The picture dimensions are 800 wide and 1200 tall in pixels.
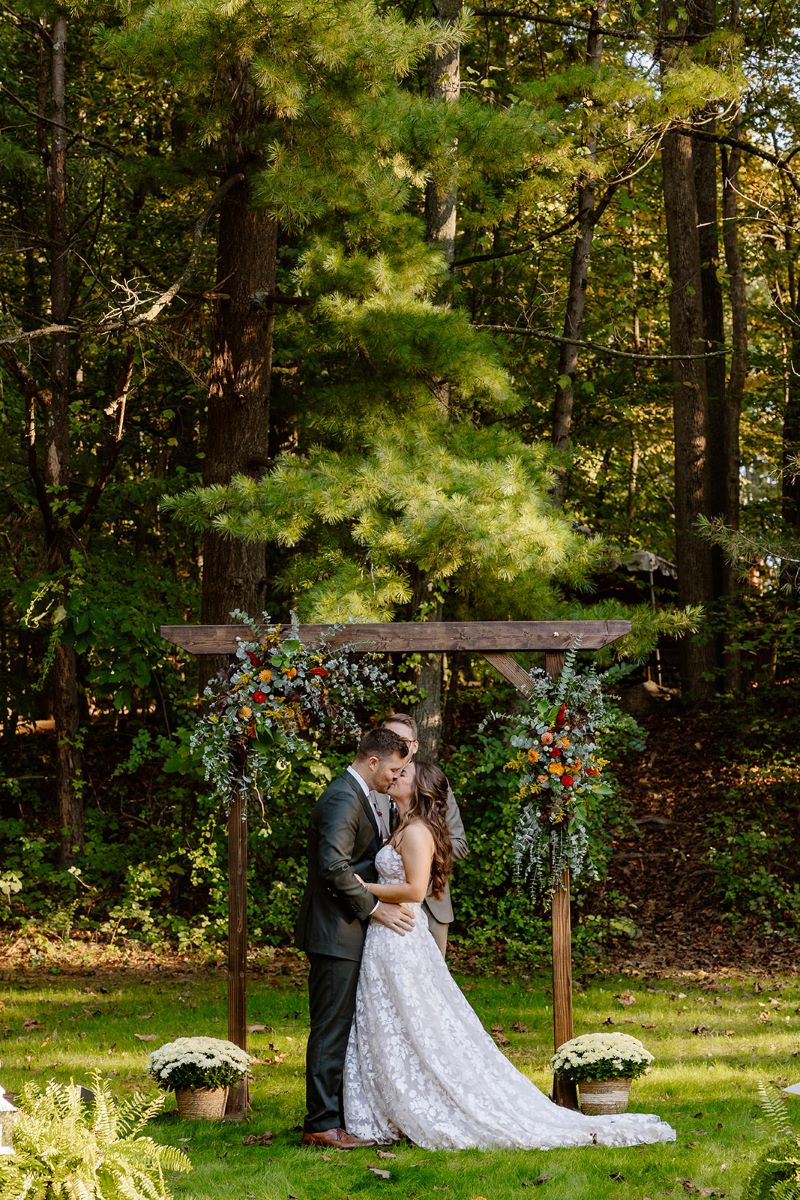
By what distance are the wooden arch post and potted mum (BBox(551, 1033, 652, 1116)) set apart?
42 centimetres

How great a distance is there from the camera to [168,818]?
39.8 ft

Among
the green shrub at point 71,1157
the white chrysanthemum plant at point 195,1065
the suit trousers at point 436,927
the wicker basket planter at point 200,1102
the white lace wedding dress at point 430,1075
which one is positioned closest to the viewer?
the green shrub at point 71,1157

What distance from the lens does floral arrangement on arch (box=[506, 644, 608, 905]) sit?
21.3ft

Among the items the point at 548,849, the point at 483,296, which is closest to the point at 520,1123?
the point at 548,849

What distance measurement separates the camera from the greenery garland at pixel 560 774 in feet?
21.3

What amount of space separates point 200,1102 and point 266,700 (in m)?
2.00

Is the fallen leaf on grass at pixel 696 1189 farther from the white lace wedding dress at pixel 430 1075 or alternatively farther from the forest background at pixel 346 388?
the forest background at pixel 346 388

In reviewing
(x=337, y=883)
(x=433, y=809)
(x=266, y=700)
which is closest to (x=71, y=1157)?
(x=337, y=883)

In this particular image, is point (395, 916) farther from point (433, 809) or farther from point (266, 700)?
point (266, 700)

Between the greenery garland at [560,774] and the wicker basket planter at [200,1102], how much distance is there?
185cm

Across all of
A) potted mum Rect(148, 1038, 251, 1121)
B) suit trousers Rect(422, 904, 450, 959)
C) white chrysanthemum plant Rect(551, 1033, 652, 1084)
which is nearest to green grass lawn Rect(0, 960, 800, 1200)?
potted mum Rect(148, 1038, 251, 1121)

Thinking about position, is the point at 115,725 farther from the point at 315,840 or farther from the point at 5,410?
the point at 315,840

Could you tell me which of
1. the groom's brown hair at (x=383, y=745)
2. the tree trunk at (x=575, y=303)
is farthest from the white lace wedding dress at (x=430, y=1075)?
the tree trunk at (x=575, y=303)

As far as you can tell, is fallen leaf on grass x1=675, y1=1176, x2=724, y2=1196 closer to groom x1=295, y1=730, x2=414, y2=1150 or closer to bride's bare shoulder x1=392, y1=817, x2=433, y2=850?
groom x1=295, y1=730, x2=414, y2=1150
